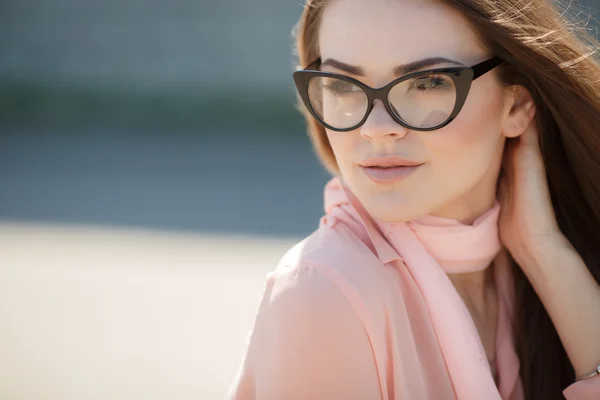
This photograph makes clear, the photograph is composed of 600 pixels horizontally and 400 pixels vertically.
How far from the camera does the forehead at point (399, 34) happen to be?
6.17 ft

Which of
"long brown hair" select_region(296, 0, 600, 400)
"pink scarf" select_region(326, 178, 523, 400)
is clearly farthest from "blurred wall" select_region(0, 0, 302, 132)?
"pink scarf" select_region(326, 178, 523, 400)

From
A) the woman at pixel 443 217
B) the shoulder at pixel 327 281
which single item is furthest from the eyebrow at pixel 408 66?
the shoulder at pixel 327 281

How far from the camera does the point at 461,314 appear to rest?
1.99 meters

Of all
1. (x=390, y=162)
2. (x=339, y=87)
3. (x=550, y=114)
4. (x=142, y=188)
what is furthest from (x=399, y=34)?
(x=142, y=188)

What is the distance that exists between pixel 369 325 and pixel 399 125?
1.56 ft

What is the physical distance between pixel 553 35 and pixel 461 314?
0.77m

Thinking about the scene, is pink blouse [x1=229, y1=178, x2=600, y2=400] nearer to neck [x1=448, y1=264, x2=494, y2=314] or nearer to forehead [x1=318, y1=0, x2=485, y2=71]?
neck [x1=448, y1=264, x2=494, y2=314]

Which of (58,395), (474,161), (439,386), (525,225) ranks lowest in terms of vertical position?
(58,395)

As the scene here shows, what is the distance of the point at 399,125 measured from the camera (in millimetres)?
1887

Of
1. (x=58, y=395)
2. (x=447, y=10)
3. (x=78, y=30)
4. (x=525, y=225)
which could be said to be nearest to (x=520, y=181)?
(x=525, y=225)

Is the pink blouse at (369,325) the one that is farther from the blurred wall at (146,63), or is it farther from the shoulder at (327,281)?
the blurred wall at (146,63)

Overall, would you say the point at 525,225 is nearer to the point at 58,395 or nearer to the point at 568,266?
the point at 568,266

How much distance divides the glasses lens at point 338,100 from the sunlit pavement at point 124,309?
2060 mm

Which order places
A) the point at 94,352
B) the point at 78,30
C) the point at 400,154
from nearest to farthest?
the point at 400,154 < the point at 94,352 < the point at 78,30
